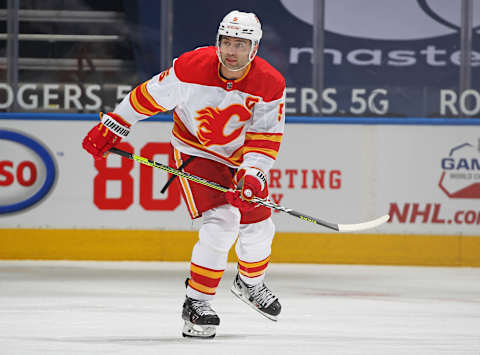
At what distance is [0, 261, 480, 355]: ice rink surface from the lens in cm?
389

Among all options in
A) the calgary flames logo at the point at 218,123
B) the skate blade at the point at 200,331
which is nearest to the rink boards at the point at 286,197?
the calgary flames logo at the point at 218,123

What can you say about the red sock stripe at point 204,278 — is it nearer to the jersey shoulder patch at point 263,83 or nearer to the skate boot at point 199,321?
the skate boot at point 199,321

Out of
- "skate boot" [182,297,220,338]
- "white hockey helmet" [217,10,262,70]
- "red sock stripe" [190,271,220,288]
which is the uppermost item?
"white hockey helmet" [217,10,262,70]

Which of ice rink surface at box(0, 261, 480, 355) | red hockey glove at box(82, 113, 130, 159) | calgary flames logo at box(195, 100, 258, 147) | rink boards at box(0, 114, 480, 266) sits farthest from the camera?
rink boards at box(0, 114, 480, 266)

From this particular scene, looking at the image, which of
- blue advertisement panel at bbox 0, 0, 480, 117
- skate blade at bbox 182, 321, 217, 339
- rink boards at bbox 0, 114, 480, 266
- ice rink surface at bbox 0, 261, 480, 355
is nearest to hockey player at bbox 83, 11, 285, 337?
skate blade at bbox 182, 321, 217, 339

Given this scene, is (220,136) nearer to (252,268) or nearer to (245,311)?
(252,268)

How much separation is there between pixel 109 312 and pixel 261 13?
3535 millimetres

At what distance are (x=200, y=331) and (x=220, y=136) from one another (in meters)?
0.76

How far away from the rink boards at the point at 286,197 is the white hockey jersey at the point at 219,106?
10.1 feet

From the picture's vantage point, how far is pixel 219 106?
13.8ft

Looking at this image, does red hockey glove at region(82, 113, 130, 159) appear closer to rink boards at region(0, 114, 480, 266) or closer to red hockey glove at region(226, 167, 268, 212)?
red hockey glove at region(226, 167, 268, 212)

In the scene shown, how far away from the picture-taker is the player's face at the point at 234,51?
4.12 metres

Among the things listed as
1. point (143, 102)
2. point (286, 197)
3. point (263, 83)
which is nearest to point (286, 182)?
point (286, 197)

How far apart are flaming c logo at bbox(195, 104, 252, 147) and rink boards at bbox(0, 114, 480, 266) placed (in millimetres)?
3162
